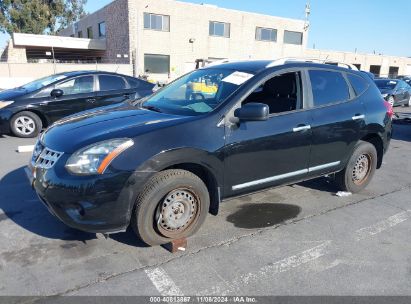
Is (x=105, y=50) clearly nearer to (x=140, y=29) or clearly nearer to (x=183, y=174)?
(x=140, y=29)

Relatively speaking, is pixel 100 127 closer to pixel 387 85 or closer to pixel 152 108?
pixel 152 108

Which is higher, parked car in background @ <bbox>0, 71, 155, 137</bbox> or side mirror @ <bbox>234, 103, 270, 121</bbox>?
side mirror @ <bbox>234, 103, 270, 121</bbox>

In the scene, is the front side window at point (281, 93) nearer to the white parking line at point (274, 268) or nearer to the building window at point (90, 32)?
the white parking line at point (274, 268)

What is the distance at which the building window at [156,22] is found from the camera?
29111 millimetres

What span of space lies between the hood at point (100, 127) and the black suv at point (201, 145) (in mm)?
12

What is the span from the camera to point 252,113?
136 inches

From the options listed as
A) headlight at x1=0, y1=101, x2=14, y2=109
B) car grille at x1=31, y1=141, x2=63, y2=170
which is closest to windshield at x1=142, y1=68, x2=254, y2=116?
car grille at x1=31, y1=141, x2=63, y2=170

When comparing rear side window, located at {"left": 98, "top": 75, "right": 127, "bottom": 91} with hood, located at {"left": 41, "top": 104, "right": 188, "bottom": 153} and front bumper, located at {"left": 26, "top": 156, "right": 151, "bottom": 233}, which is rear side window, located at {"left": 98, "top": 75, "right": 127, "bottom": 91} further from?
front bumper, located at {"left": 26, "top": 156, "right": 151, "bottom": 233}

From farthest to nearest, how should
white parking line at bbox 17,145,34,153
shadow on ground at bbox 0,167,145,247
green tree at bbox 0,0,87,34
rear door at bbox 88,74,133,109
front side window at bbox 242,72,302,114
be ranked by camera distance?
1. green tree at bbox 0,0,87,34
2. rear door at bbox 88,74,133,109
3. white parking line at bbox 17,145,34,153
4. front side window at bbox 242,72,302,114
5. shadow on ground at bbox 0,167,145,247

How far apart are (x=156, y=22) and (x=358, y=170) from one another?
27592 mm

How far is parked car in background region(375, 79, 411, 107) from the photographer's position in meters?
15.6

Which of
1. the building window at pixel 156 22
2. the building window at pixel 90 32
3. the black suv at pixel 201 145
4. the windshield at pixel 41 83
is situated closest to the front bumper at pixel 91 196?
the black suv at pixel 201 145

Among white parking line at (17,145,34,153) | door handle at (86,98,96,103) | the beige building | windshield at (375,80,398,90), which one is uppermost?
the beige building

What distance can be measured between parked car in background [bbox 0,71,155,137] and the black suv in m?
4.07
